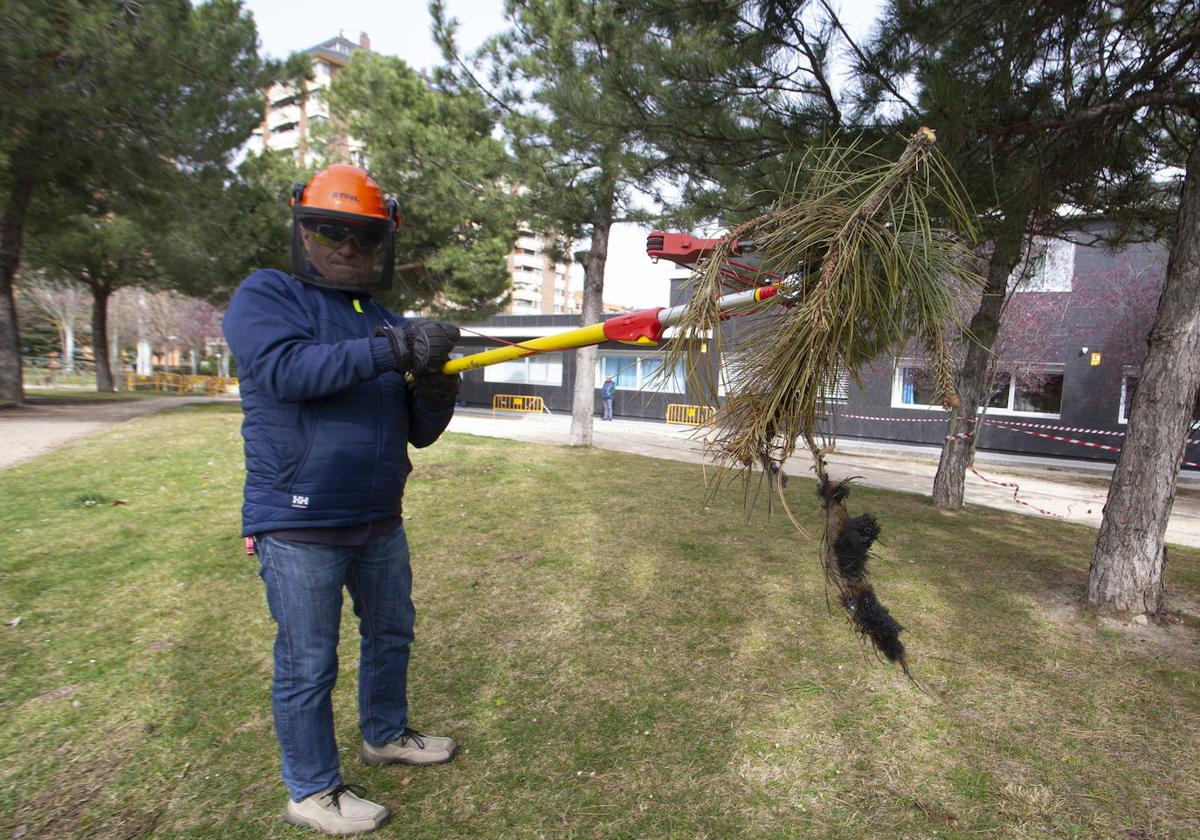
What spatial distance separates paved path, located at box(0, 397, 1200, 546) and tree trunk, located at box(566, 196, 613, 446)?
1244 millimetres

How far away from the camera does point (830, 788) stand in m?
2.56

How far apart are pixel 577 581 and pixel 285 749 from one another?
2704 mm

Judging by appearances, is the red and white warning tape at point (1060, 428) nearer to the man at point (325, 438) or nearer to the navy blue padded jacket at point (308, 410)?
the man at point (325, 438)

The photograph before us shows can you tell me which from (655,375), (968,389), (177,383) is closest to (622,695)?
(655,375)

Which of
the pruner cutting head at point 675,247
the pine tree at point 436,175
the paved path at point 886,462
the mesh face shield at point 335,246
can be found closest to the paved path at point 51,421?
the paved path at point 886,462

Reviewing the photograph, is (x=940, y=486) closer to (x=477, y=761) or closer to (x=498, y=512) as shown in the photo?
(x=498, y=512)

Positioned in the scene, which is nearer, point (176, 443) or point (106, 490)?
point (106, 490)

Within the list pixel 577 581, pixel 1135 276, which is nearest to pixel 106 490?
pixel 577 581

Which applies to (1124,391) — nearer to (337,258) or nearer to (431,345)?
(431,345)

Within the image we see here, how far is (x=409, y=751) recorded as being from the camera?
262cm

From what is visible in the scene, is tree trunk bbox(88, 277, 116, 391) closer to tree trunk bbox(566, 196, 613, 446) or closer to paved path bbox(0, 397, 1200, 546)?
paved path bbox(0, 397, 1200, 546)

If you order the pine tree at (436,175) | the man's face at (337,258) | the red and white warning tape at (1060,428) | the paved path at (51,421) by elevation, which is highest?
the pine tree at (436,175)

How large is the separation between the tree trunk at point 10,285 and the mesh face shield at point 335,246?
1407cm

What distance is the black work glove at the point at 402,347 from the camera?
2066 mm
